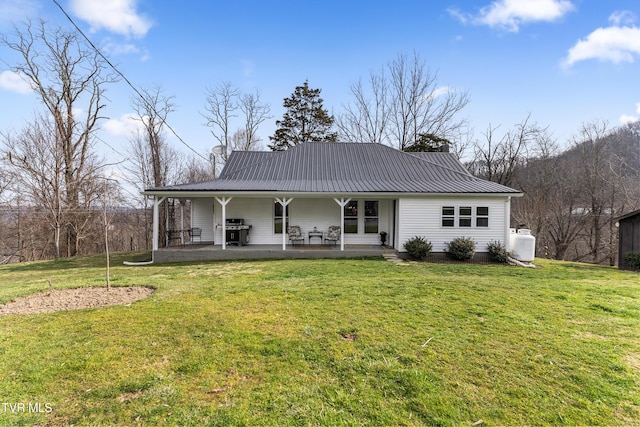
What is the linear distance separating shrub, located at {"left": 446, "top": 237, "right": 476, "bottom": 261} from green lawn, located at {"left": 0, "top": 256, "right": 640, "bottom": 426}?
495 cm

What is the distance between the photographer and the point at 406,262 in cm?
1073

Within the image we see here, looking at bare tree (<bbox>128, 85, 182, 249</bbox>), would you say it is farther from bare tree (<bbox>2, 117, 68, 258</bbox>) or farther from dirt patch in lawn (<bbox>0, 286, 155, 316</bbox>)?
dirt patch in lawn (<bbox>0, 286, 155, 316</bbox>)

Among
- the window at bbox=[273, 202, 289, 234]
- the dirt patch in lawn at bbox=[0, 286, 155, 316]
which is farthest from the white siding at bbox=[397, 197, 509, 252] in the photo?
the dirt patch in lawn at bbox=[0, 286, 155, 316]

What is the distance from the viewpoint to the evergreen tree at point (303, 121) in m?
28.1

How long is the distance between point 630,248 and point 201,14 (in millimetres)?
18210

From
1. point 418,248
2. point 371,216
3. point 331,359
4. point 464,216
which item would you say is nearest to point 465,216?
point 464,216

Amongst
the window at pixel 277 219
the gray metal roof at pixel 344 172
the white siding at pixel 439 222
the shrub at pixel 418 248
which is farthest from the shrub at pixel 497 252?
the window at pixel 277 219

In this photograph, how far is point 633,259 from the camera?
10.4 m

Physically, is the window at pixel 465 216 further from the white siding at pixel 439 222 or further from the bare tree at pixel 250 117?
the bare tree at pixel 250 117

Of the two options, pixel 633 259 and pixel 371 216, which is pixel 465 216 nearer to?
pixel 371 216

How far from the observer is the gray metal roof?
1212 cm

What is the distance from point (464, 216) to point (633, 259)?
5.59 m

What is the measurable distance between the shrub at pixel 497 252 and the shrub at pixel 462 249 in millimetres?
699

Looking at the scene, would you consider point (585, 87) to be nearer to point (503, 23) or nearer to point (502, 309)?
point (503, 23)
